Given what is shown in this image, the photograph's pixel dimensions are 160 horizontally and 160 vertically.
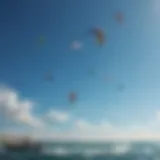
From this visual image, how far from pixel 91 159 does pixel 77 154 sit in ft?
0.36

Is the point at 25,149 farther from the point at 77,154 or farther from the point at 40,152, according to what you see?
the point at 77,154

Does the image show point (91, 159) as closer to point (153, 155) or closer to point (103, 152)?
point (103, 152)

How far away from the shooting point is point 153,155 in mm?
3256

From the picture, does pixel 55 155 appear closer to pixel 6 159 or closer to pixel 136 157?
pixel 6 159

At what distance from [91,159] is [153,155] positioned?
45 centimetres

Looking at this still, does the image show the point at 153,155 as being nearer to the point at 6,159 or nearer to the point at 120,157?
the point at 120,157

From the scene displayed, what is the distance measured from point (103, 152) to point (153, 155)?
36cm

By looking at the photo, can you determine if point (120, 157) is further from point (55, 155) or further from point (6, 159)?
point (6, 159)

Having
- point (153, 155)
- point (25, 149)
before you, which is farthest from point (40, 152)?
point (153, 155)

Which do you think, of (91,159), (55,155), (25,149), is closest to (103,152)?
(91,159)

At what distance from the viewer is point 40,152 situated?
128 inches

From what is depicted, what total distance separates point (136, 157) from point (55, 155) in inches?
23.1

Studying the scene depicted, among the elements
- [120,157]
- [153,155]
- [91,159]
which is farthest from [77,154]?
[153,155]

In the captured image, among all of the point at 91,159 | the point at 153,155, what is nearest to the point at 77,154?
the point at 91,159
